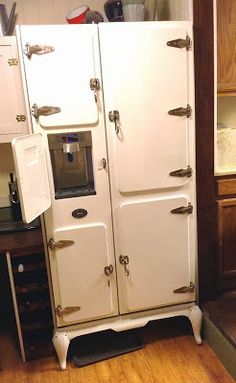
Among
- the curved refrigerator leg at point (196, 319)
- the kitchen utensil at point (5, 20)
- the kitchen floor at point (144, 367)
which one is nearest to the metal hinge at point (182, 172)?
the curved refrigerator leg at point (196, 319)

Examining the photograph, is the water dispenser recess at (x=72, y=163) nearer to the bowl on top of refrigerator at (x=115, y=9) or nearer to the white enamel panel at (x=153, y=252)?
the white enamel panel at (x=153, y=252)

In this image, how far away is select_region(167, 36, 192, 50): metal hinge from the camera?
1.74 metres

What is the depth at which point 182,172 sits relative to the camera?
1905 millimetres

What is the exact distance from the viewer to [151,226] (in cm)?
195

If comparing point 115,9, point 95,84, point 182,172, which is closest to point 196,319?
point 182,172

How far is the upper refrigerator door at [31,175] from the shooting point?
60.7 inches

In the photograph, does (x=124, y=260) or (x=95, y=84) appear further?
(x=124, y=260)

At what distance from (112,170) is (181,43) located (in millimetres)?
745

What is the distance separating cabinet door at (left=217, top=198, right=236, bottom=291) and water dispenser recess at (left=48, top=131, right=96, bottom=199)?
32.7 inches

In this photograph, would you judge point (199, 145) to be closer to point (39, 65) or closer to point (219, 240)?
point (219, 240)

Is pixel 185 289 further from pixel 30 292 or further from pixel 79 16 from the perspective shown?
pixel 79 16

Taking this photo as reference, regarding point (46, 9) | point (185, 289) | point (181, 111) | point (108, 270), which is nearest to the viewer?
point (181, 111)

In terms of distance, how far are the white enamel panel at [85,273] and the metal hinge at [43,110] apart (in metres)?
0.61

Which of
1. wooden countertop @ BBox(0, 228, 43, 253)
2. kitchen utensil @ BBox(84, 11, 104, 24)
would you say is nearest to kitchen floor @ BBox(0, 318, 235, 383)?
wooden countertop @ BBox(0, 228, 43, 253)
